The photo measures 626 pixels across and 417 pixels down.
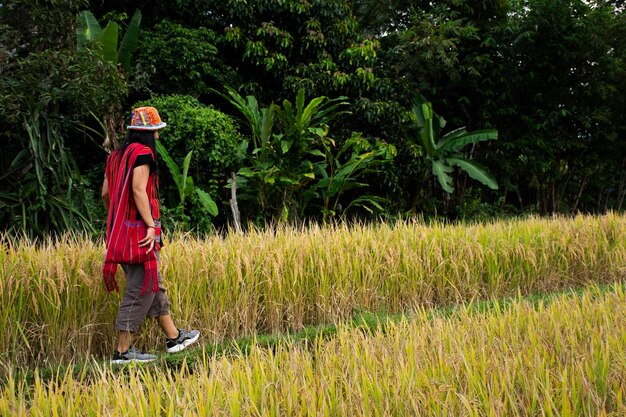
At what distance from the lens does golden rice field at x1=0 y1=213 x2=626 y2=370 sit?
3590 mm

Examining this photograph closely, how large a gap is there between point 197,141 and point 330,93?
2579mm

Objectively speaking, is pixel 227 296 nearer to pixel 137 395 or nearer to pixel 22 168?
pixel 137 395

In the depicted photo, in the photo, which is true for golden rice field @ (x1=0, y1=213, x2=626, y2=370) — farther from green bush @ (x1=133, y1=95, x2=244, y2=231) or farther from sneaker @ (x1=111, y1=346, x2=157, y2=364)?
green bush @ (x1=133, y1=95, x2=244, y2=231)

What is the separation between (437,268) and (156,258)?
2.50 meters

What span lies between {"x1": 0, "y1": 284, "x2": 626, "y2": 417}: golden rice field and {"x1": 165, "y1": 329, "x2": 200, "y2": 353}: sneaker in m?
1.17

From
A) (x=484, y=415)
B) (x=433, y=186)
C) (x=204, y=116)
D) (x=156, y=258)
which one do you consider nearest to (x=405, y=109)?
(x=433, y=186)

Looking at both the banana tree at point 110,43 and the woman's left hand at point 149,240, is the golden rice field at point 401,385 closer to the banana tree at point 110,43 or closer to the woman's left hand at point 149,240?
the woman's left hand at point 149,240

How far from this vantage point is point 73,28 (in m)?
6.39

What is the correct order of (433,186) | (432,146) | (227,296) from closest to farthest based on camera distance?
(227,296) → (432,146) → (433,186)

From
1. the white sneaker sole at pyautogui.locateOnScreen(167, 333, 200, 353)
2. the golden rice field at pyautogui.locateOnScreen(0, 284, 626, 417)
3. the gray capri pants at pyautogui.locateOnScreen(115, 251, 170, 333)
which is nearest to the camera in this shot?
the golden rice field at pyautogui.locateOnScreen(0, 284, 626, 417)

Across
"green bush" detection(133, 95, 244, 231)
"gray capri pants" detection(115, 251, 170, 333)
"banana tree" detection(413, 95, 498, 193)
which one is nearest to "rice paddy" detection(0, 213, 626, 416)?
"gray capri pants" detection(115, 251, 170, 333)

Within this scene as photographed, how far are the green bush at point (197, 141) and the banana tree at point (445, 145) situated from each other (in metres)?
3.05

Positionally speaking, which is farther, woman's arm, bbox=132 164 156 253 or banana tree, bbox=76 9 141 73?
banana tree, bbox=76 9 141 73

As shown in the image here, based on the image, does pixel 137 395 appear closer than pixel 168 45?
Yes
